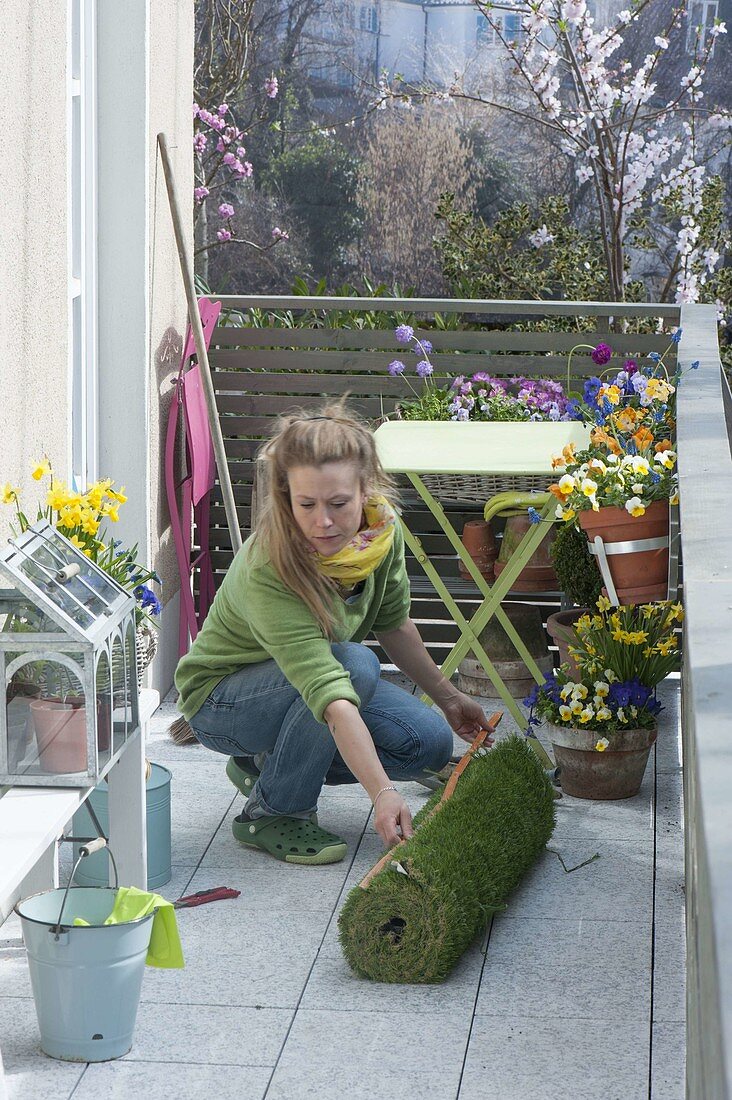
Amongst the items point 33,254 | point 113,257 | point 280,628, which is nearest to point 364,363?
point 113,257

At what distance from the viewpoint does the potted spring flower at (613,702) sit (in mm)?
3719

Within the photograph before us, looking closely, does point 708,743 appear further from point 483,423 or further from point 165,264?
point 165,264

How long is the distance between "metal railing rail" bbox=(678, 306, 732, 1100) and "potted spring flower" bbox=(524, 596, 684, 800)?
0.71 metres

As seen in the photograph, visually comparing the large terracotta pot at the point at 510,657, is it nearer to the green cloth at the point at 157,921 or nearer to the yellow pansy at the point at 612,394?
the yellow pansy at the point at 612,394

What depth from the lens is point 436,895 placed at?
8.82 ft

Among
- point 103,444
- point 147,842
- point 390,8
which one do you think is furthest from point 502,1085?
point 390,8

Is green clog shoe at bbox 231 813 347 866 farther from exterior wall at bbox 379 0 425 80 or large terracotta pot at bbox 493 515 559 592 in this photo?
exterior wall at bbox 379 0 425 80

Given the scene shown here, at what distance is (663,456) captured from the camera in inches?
145

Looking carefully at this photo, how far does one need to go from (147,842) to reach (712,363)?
210 centimetres

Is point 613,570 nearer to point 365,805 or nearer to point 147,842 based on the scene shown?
point 365,805

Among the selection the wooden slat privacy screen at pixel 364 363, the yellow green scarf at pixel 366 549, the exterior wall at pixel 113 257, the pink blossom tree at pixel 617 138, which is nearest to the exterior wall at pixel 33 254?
the exterior wall at pixel 113 257

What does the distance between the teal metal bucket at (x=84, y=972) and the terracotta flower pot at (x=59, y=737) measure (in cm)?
22

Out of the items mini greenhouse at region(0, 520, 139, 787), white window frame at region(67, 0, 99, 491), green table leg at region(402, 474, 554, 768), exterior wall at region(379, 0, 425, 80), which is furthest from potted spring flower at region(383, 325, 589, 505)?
exterior wall at region(379, 0, 425, 80)

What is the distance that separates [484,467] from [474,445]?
30 centimetres
